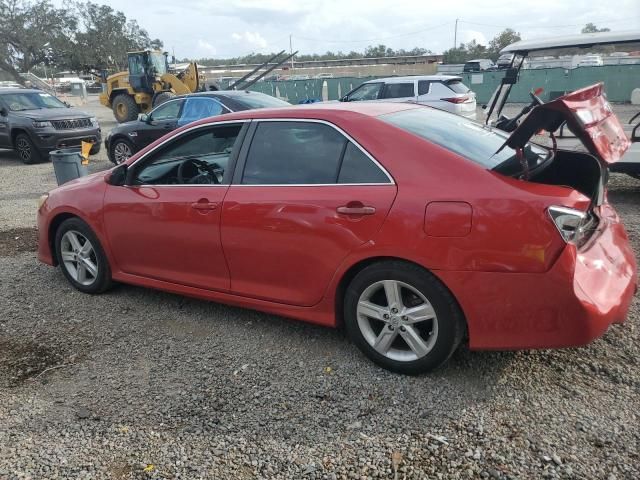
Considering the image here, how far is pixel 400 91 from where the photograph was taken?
569 inches

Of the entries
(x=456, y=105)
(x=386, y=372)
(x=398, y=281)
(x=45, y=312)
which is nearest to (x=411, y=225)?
(x=398, y=281)

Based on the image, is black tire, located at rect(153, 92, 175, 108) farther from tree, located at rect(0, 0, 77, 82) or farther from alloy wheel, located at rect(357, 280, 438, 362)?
tree, located at rect(0, 0, 77, 82)

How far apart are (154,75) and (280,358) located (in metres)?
19.9

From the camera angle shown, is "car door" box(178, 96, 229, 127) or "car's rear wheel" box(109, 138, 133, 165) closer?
"car door" box(178, 96, 229, 127)

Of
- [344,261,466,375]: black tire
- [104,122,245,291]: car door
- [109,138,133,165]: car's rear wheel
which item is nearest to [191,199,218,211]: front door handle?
[104,122,245,291]: car door

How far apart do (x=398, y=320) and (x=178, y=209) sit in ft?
5.76

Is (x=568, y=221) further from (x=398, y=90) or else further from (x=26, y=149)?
(x=26, y=149)

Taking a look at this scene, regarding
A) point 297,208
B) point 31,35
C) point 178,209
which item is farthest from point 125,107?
point 31,35

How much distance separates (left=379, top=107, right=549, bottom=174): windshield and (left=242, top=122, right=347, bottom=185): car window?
380 millimetres

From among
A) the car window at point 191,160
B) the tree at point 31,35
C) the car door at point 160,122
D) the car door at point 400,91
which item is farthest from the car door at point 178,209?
the tree at point 31,35

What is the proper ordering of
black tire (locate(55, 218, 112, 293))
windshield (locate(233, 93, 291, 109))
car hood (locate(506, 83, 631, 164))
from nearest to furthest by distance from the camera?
car hood (locate(506, 83, 631, 164)), black tire (locate(55, 218, 112, 293)), windshield (locate(233, 93, 291, 109))

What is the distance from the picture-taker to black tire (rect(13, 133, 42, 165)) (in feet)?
41.7

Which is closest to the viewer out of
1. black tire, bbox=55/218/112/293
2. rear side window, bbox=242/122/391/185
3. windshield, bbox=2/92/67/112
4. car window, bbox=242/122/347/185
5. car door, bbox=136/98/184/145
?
rear side window, bbox=242/122/391/185

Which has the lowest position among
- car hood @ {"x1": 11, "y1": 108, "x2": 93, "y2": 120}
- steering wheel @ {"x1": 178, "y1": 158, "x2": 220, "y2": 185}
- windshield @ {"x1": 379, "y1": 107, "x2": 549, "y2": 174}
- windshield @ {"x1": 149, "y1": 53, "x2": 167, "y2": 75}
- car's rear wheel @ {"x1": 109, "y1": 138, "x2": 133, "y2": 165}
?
car's rear wheel @ {"x1": 109, "y1": 138, "x2": 133, "y2": 165}
